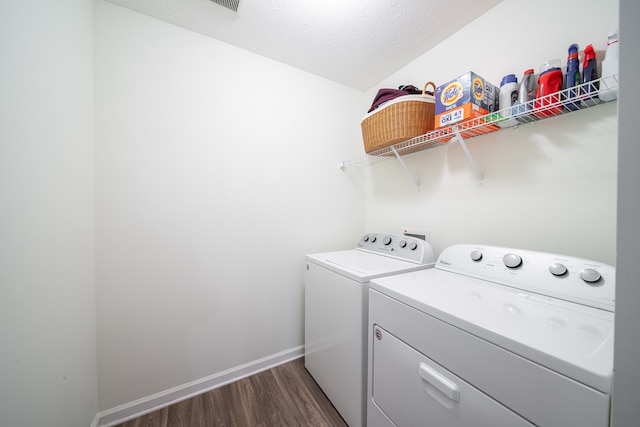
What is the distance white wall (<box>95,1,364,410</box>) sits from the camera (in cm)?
123

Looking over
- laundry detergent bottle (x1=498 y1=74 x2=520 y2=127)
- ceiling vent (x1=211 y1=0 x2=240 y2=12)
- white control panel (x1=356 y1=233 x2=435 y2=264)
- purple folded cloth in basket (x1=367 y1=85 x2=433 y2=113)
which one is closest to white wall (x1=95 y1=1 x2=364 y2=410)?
ceiling vent (x1=211 y1=0 x2=240 y2=12)

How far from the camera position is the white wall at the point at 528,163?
35.5 inches

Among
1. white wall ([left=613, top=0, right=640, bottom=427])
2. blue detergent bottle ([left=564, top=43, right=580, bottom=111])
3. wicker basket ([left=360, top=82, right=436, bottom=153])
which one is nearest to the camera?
white wall ([left=613, top=0, right=640, bottom=427])

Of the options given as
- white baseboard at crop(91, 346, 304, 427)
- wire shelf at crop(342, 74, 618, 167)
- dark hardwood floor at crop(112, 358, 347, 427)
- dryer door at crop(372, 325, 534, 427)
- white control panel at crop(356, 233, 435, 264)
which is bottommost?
dark hardwood floor at crop(112, 358, 347, 427)

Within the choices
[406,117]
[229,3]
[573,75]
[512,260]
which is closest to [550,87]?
[573,75]

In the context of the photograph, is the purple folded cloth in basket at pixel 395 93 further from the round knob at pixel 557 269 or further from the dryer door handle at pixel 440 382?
the dryer door handle at pixel 440 382

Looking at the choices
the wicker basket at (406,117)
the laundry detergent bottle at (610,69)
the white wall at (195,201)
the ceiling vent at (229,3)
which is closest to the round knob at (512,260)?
the laundry detergent bottle at (610,69)

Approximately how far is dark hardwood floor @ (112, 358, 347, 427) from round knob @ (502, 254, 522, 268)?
122 centimetres

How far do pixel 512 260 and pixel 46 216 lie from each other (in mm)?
1922

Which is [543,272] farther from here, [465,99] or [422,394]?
[465,99]

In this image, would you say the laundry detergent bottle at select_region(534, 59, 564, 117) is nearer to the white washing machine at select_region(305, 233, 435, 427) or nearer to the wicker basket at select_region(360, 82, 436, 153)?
the wicker basket at select_region(360, 82, 436, 153)

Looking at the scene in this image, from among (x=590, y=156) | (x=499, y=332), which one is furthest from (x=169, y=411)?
(x=590, y=156)

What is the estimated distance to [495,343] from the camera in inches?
22.8

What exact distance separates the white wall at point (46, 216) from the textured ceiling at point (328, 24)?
0.55 metres
